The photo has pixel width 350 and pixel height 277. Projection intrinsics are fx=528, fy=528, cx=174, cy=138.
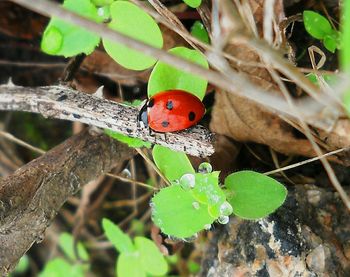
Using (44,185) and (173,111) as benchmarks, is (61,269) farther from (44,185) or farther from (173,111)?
(173,111)

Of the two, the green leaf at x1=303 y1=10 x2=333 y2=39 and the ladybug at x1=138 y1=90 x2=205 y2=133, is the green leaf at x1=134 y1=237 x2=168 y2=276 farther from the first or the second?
the green leaf at x1=303 y1=10 x2=333 y2=39

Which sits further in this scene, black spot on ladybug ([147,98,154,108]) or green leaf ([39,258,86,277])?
green leaf ([39,258,86,277])

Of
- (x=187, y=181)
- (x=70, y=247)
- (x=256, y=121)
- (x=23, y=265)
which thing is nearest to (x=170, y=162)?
(x=187, y=181)

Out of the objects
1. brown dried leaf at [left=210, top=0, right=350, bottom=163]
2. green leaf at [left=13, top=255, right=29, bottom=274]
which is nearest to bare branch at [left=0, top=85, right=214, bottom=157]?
brown dried leaf at [left=210, top=0, right=350, bottom=163]

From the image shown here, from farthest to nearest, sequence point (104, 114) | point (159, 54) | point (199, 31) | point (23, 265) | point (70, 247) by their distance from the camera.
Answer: point (23, 265), point (70, 247), point (199, 31), point (104, 114), point (159, 54)

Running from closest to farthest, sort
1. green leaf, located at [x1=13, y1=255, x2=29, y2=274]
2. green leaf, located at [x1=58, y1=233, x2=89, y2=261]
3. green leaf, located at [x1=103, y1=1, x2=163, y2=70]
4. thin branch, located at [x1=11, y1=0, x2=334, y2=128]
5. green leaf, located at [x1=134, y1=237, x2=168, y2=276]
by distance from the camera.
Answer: thin branch, located at [x1=11, y1=0, x2=334, y2=128], green leaf, located at [x1=103, y1=1, x2=163, y2=70], green leaf, located at [x1=134, y1=237, x2=168, y2=276], green leaf, located at [x1=58, y1=233, x2=89, y2=261], green leaf, located at [x1=13, y1=255, x2=29, y2=274]

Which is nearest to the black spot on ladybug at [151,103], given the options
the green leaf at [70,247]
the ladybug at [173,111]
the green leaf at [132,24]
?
the ladybug at [173,111]
